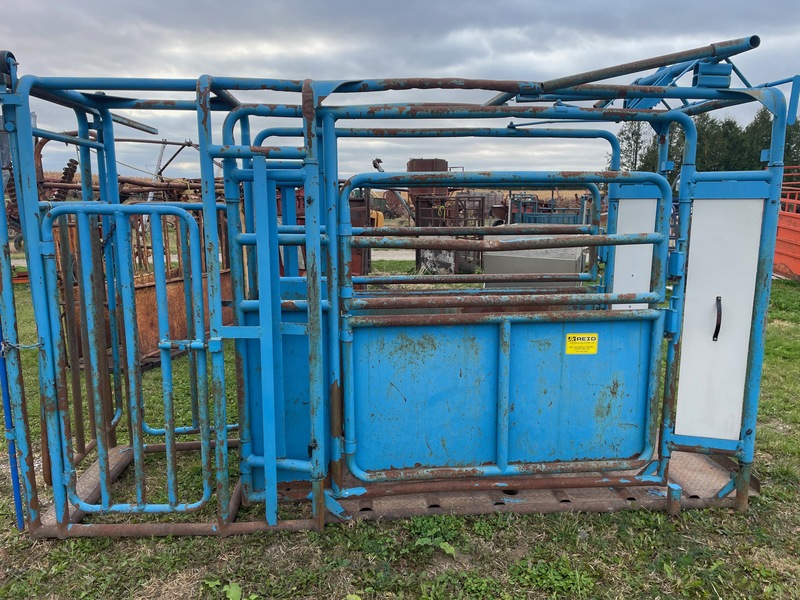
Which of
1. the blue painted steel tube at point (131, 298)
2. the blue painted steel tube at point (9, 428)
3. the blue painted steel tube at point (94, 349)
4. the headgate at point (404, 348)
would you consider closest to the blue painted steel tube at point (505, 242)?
the headgate at point (404, 348)

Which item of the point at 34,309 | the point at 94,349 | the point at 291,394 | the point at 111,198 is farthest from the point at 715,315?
the point at 111,198

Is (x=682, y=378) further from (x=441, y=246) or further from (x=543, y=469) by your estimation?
(x=441, y=246)

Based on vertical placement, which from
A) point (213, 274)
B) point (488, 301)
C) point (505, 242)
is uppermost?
point (505, 242)

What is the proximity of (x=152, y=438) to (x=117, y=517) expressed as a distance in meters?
1.30

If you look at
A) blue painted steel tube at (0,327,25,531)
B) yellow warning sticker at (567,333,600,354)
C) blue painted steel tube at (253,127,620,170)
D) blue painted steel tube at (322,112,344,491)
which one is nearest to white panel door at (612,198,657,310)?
blue painted steel tube at (253,127,620,170)

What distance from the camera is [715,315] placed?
9.68 feet

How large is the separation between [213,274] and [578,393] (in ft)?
6.53

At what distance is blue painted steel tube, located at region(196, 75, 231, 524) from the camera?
248cm

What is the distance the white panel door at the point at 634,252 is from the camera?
3564mm

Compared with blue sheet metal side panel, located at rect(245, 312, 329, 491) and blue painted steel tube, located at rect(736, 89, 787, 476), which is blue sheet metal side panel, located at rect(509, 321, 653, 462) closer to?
blue painted steel tube, located at rect(736, 89, 787, 476)

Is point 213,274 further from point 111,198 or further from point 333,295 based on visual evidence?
point 111,198

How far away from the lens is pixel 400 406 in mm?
2953

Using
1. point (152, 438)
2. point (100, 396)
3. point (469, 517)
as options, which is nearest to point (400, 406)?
point (469, 517)

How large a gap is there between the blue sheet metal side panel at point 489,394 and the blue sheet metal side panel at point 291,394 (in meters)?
0.30
